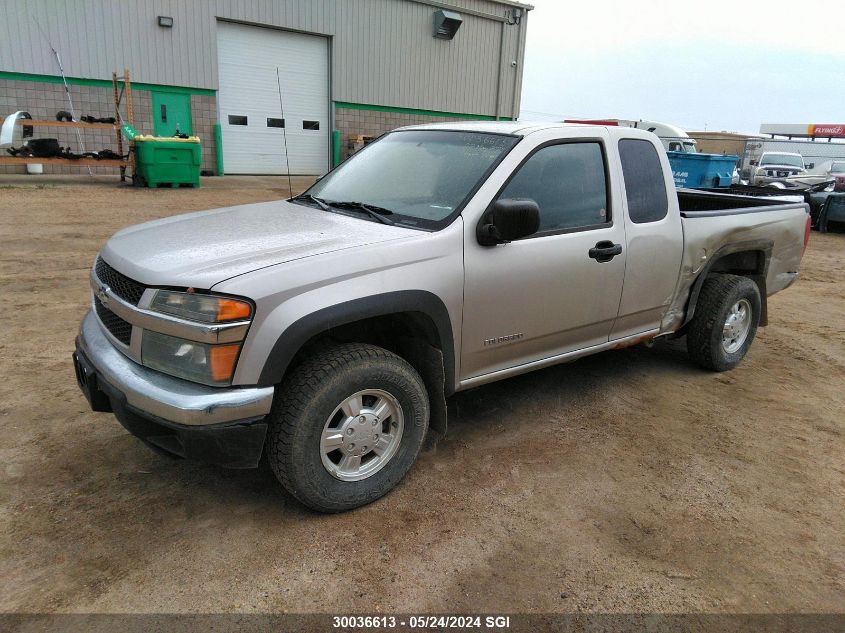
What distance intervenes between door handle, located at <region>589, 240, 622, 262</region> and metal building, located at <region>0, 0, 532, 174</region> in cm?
1703

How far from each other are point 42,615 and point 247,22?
19.3 metres

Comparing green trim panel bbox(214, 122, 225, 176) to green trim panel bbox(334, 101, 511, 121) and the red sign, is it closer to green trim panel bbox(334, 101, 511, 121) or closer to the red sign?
green trim panel bbox(334, 101, 511, 121)

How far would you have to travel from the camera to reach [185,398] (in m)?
2.51

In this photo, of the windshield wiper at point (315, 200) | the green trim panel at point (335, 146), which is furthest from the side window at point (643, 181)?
the green trim panel at point (335, 146)

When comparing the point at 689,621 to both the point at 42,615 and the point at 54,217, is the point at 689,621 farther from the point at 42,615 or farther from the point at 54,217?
the point at 54,217

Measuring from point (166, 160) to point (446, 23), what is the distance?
1162 centimetres

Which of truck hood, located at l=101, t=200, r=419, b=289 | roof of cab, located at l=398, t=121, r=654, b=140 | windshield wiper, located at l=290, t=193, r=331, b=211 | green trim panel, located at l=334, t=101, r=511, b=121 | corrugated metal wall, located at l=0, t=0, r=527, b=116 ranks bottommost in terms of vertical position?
truck hood, located at l=101, t=200, r=419, b=289

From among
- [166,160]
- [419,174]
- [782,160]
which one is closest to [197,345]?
[419,174]

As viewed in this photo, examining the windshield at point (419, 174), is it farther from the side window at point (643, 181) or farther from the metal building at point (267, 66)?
the metal building at point (267, 66)

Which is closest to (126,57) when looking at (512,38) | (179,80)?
(179,80)

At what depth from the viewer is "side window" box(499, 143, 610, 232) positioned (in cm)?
349

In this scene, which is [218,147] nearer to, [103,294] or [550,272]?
[103,294]

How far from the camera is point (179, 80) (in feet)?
59.8

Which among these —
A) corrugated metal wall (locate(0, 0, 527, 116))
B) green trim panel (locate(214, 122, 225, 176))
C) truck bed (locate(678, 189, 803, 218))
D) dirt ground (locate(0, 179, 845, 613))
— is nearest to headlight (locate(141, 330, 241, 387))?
dirt ground (locate(0, 179, 845, 613))
